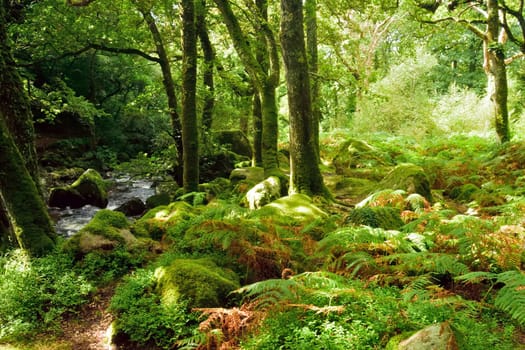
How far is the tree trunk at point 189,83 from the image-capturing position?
9422 mm

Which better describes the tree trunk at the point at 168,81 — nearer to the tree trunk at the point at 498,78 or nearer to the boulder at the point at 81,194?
the boulder at the point at 81,194

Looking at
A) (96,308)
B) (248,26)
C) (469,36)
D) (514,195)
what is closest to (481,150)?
(514,195)

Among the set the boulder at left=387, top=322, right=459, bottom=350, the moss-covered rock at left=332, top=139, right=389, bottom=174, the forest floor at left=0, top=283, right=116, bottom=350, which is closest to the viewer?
the boulder at left=387, top=322, right=459, bottom=350

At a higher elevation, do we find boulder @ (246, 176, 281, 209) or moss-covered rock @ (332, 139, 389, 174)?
moss-covered rock @ (332, 139, 389, 174)

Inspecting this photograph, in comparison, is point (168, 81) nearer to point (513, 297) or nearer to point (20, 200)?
point (20, 200)

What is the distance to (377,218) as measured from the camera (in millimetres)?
5902

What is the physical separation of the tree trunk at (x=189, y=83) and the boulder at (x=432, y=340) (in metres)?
7.86

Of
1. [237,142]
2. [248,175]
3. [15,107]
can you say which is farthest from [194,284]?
[237,142]

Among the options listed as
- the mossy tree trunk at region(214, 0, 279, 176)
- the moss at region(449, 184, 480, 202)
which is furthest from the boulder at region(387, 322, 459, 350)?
the mossy tree trunk at region(214, 0, 279, 176)

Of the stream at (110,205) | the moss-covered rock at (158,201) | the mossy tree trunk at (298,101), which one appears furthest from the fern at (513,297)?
the moss-covered rock at (158,201)

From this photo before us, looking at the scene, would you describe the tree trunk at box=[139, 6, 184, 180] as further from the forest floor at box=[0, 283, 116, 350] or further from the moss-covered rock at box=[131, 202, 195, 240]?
the forest floor at box=[0, 283, 116, 350]

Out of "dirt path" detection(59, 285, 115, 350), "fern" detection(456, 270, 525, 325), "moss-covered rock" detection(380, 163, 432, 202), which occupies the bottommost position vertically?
"dirt path" detection(59, 285, 115, 350)

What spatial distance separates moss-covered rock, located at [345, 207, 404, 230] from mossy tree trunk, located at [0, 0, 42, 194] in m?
6.06

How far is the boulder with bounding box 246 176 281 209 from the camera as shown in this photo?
27.5 feet
